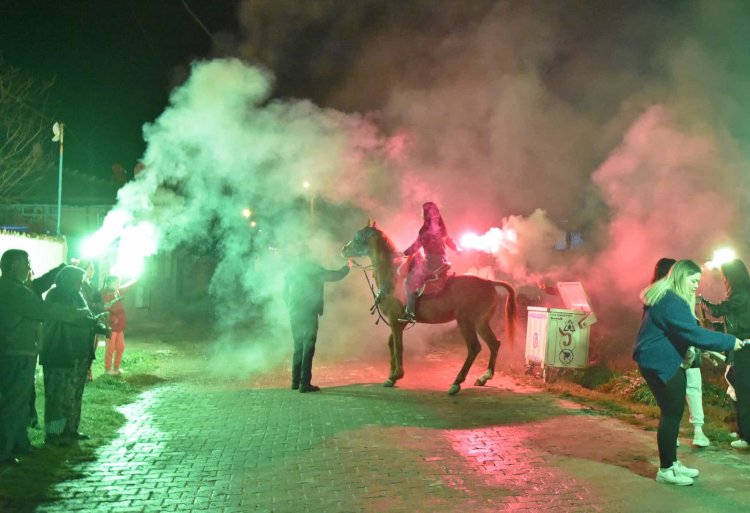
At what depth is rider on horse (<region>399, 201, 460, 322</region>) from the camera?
1019 centimetres

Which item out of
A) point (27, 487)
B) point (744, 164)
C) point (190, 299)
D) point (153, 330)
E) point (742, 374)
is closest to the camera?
point (27, 487)

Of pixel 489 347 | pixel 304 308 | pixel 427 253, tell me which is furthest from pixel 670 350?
pixel 304 308

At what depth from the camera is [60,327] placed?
21.3 feet

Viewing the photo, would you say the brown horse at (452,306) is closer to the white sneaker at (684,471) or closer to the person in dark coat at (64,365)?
the white sneaker at (684,471)

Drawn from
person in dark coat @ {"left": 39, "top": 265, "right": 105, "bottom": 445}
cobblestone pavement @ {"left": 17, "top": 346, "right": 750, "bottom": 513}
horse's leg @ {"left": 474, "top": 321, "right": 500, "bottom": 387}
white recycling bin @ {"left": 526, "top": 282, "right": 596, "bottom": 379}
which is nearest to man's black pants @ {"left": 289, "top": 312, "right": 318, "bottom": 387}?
cobblestone pavement @ {"left": 17, "top": 346, "right": 750, "bottom": 513}

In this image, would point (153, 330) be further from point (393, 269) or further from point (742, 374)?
point (742, 374)

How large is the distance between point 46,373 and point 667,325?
6161 millimetres

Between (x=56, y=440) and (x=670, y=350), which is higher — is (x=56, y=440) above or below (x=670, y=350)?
below

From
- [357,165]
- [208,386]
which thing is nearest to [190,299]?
[357,165]

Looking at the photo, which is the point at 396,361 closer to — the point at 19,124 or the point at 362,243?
the point at 362,243

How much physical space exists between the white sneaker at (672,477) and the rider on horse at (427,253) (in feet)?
17.3

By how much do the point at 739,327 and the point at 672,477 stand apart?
6.85ft

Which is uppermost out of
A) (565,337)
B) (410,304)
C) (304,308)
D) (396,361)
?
(410,304)

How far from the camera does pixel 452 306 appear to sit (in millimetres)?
10227
